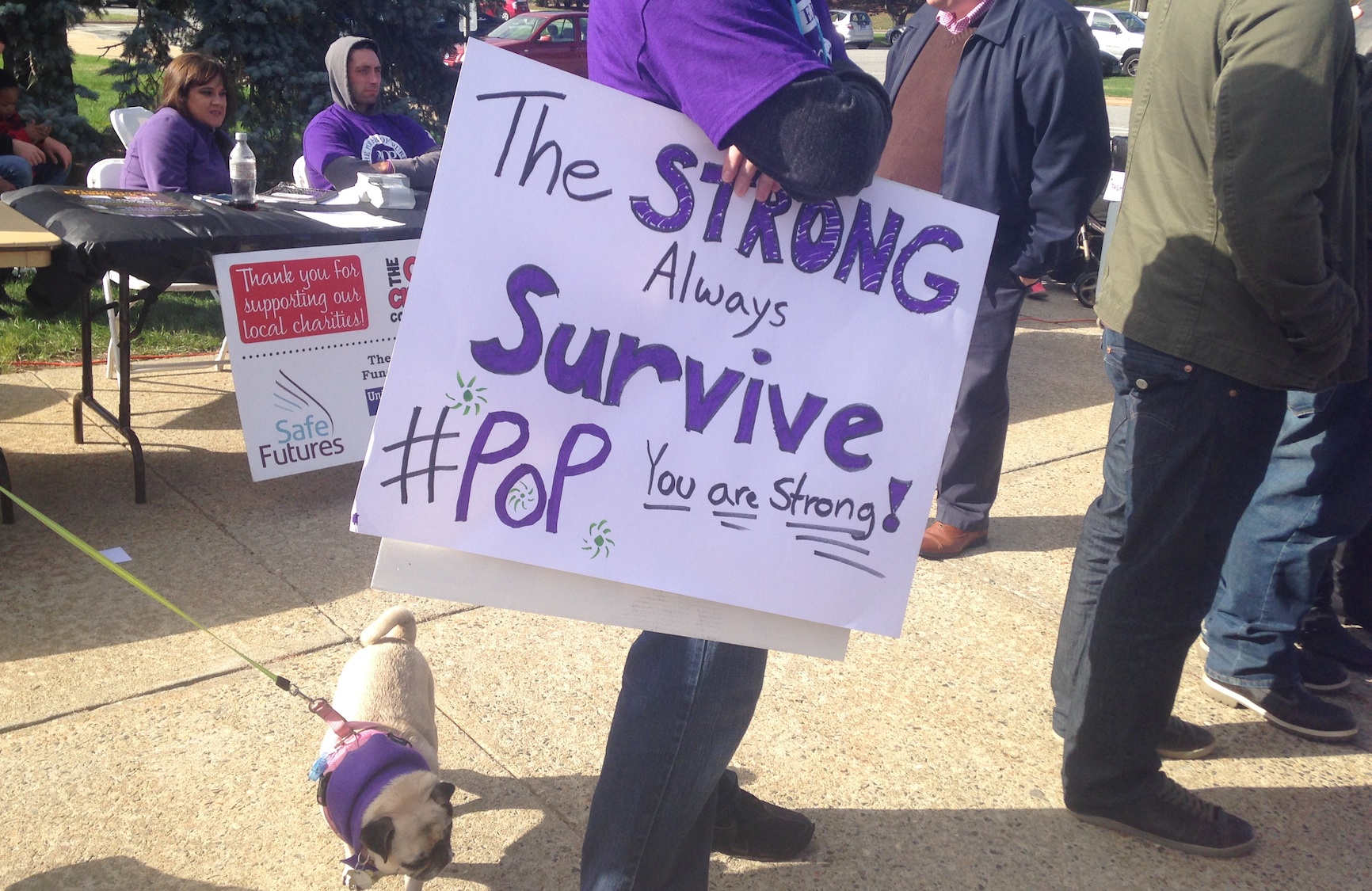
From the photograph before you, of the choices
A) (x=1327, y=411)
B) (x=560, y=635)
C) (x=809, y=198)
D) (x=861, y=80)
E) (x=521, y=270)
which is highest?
(x=861, y=80)

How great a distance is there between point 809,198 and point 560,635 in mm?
1842

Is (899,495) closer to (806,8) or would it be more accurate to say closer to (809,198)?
(809,198)

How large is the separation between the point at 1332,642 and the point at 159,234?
12.7 ft

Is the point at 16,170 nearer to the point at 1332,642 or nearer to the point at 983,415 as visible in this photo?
the point at 983,415

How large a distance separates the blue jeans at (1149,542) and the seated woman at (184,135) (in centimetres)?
429

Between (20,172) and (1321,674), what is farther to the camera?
(20,172)

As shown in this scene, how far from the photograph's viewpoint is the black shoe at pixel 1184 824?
2357 mm

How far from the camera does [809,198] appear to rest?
1.57 m

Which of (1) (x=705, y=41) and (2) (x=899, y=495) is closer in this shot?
(1) (x=705, y=41)

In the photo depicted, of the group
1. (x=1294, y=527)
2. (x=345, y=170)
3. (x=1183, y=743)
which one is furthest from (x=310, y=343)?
(x=1294, y=527)

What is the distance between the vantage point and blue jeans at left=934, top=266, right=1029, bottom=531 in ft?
12.0

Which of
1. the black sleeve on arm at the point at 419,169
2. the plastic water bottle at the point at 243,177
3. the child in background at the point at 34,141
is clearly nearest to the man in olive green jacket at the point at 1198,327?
the plastic water bottle at the point at 243,177

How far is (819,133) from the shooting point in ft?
4.82

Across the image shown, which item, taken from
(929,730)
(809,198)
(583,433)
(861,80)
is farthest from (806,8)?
(929,730)
